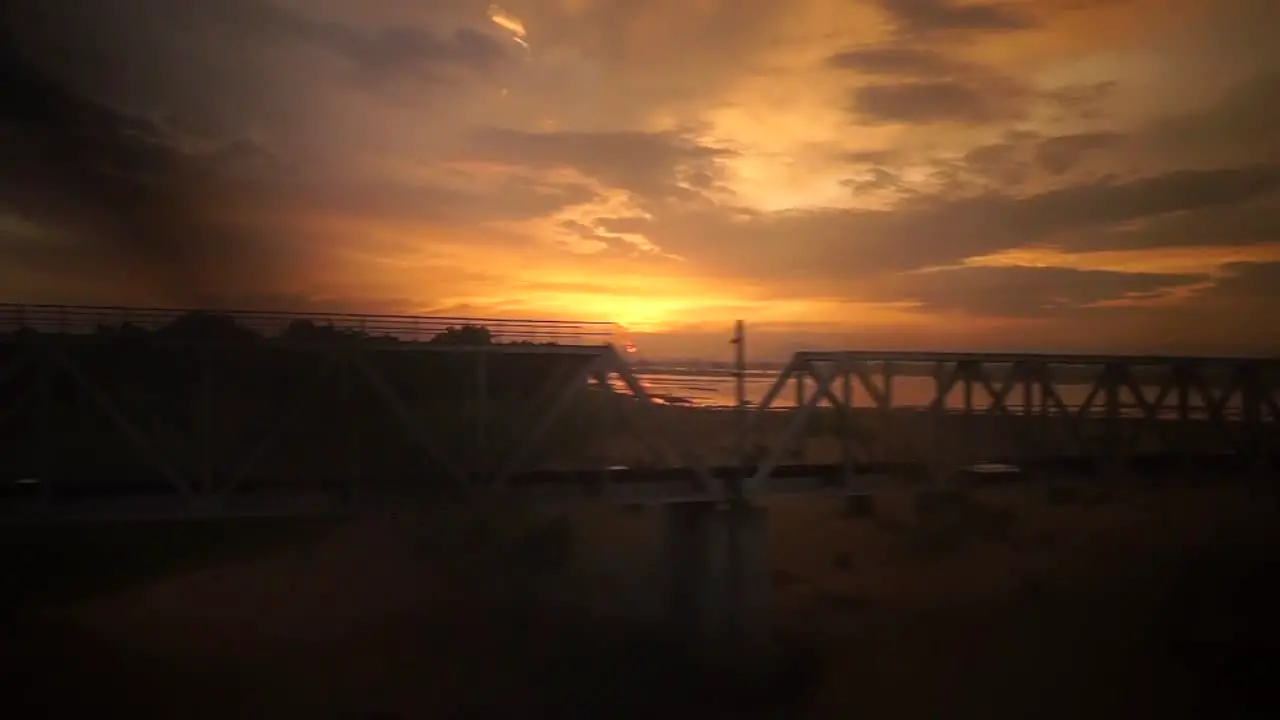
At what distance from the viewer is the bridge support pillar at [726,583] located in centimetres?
2738

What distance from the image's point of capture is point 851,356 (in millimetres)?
28844

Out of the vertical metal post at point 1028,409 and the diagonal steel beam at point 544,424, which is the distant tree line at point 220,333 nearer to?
the diagonal steel beam at point 544,424

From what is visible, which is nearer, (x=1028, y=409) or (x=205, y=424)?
(x=205, y=424)

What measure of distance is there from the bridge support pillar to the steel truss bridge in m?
0.92

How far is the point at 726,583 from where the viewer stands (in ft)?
90.4

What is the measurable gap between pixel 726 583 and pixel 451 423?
10.7 m

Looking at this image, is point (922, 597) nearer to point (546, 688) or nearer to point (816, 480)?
point (816, 480)

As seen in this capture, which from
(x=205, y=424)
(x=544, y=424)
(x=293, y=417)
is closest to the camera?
(x=293, y=417)

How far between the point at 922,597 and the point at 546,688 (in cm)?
1970

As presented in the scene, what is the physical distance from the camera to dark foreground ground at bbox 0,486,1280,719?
28.4 m

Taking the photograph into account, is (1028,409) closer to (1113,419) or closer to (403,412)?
(1113,419)

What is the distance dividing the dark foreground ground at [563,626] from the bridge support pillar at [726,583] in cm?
102

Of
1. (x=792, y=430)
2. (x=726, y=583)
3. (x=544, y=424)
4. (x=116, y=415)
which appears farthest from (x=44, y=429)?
(x=792, y=430)

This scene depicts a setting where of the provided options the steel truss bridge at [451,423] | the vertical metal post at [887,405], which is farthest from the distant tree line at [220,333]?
the vertical metal post at [887,405]
